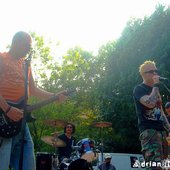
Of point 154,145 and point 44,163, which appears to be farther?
point 44,163

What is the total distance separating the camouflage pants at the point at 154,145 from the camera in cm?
462

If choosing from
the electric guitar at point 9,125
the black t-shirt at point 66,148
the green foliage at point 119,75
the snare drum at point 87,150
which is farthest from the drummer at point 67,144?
the green foliage at point 119,75

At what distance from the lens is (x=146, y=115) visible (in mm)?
4898

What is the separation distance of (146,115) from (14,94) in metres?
1.98

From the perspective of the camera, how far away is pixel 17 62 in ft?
13.0

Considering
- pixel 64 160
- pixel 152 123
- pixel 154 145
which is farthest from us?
pixel 64 160

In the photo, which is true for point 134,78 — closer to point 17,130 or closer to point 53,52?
point 53,52

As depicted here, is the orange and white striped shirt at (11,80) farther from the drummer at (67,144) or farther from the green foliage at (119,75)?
the green foliage at (119,75)

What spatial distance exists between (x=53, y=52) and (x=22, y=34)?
22.8 m

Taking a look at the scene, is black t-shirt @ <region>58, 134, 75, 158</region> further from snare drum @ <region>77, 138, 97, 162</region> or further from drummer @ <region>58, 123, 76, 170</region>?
snare drum @ <region>77, 138, 97, 162</region>

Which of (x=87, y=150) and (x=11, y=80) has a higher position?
(x=87, y=150)

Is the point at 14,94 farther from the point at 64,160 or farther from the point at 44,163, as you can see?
the point at 64,160

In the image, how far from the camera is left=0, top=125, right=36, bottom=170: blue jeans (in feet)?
11.8

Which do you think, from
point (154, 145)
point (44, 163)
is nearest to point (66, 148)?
point (44, 163)
